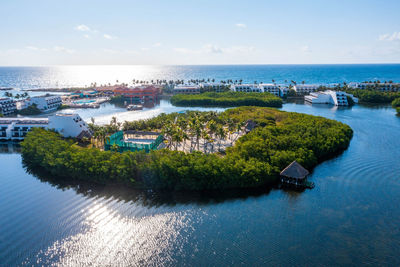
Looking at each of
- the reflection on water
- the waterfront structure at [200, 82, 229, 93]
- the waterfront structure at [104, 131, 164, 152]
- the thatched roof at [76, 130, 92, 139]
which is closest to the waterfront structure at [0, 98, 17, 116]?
the thatched roof at [76, 130, 92, 139]

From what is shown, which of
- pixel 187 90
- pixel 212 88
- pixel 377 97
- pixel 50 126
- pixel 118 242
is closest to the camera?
pixel 118 242

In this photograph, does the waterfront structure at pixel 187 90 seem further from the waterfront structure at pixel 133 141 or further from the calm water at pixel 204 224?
the calm water at pixel 204 224

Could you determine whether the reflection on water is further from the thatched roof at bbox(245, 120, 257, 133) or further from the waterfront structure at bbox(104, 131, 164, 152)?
the thatched roof at bbox(245, 120, 257, 133)

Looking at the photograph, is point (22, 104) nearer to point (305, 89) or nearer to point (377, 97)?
point (305, 89)

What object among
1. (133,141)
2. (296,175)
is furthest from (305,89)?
(133,141)

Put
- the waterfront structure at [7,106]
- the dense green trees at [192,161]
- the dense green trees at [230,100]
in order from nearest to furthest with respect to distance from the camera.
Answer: the dense green trees at [192,161] < the waterfront structure at [7,106] < the dense green trees at [230,100]

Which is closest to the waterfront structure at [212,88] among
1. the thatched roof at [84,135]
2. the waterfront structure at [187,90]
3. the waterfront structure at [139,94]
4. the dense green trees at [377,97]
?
the waterfront structure at [187,90]
